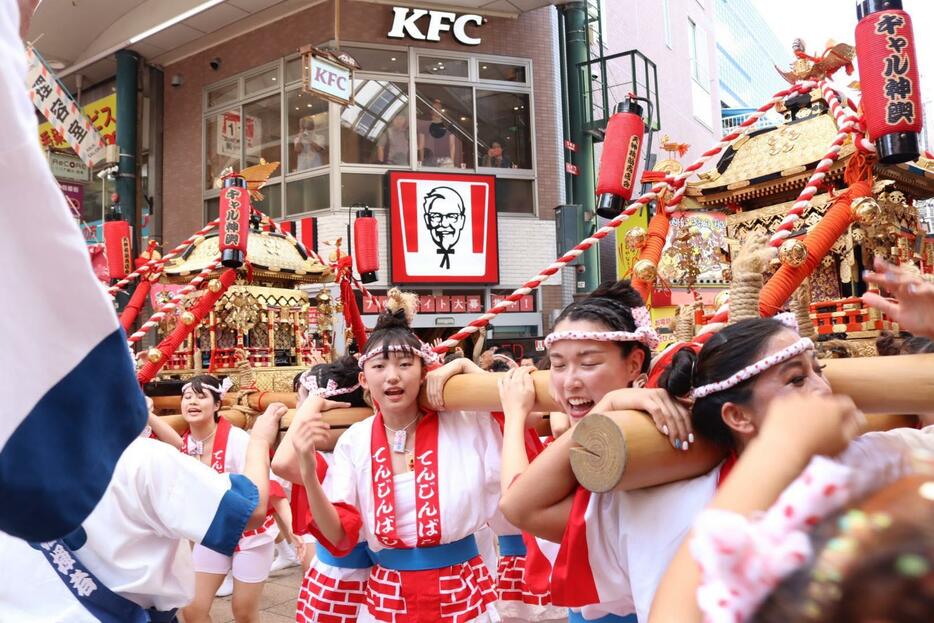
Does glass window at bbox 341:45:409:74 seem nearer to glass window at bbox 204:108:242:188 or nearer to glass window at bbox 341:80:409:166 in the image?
glass window at bbox 341:80:409:166

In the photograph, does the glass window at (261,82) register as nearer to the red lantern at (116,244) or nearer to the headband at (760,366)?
the red lantern at (116,244)

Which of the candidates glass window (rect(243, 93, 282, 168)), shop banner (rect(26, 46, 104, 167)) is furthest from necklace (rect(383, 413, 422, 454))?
glass window (rect(243, 93, 282, 168))

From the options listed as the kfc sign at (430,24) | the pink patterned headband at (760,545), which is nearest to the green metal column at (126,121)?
the kfc sign at (430,24)

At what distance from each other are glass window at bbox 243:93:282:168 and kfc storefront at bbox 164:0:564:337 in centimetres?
2

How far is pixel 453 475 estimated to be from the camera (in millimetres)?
2562

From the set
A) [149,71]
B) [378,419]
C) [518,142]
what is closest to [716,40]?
[518,142]

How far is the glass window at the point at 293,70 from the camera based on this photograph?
41.0 feet

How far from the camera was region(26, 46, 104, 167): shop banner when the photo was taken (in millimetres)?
9180

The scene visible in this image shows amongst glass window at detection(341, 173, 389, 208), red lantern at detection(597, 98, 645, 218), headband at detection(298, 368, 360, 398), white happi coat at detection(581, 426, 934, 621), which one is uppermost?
glass window at detection(341, 173, 389, 208)

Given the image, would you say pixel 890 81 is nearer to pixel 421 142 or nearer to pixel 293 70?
pixel 421 142

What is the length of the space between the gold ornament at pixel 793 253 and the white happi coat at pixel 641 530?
4.04 ft

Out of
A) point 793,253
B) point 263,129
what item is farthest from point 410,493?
point 263,129

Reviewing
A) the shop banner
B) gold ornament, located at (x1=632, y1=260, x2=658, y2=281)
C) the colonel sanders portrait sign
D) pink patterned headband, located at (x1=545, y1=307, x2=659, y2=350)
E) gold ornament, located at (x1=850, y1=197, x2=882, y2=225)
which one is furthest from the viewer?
the colonel sanders portrait sign

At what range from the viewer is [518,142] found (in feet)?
42.1
